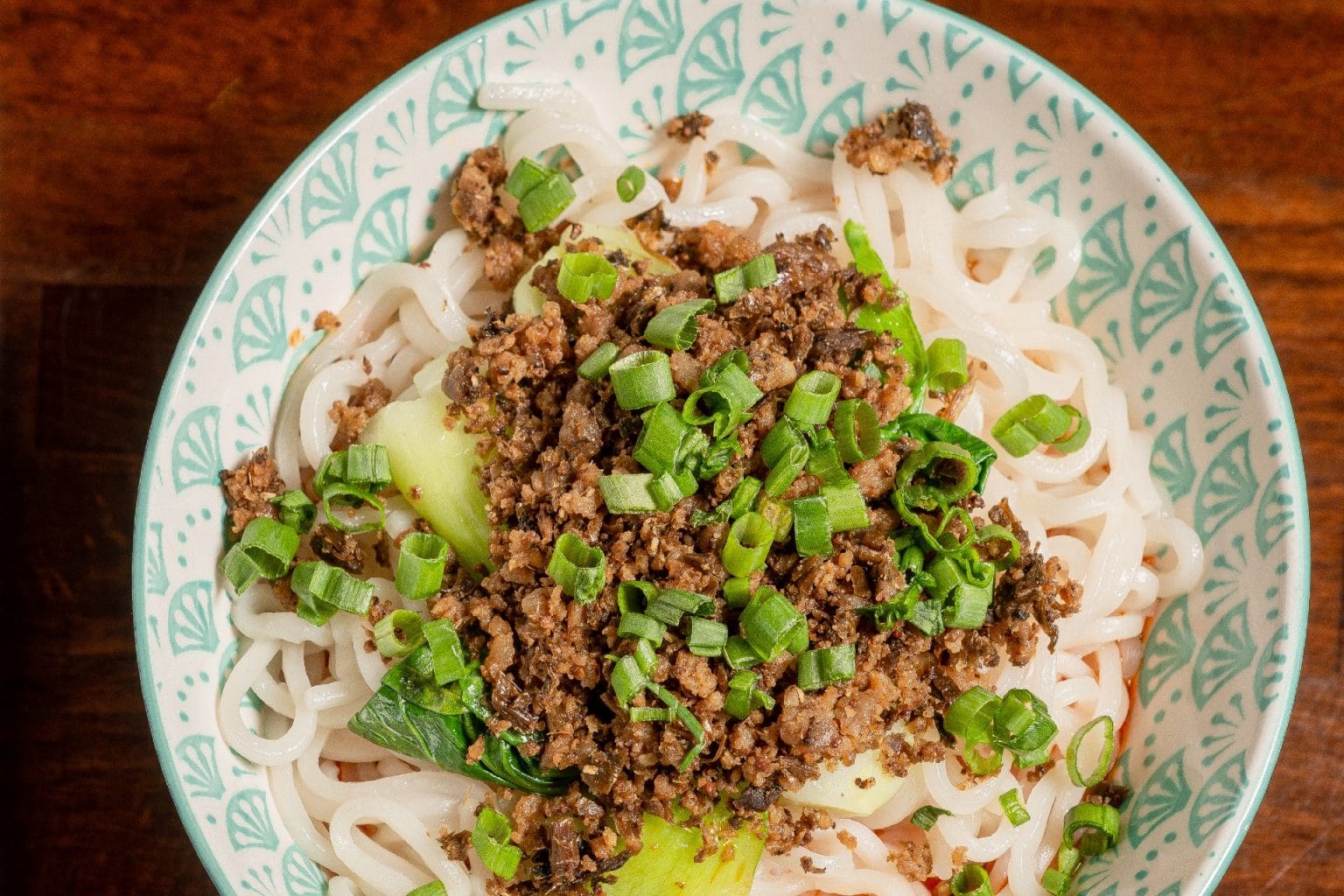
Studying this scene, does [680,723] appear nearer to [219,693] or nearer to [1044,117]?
[219,693]

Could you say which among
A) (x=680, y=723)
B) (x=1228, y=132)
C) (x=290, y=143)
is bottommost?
(x=680, y=723)

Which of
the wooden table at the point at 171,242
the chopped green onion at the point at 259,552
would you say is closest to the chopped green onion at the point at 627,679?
the chopped green onion at the point at 259,552

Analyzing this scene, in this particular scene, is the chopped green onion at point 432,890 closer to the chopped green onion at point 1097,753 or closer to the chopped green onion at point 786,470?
the chopped green onion at point 786,470

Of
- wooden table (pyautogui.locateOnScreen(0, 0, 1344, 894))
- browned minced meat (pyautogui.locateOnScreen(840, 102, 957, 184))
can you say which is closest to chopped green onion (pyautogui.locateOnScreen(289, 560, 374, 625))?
wooden table (pyautogui.locateOnScreen(0, 0, 1344, 894))

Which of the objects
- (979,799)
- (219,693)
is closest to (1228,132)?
(979,799)

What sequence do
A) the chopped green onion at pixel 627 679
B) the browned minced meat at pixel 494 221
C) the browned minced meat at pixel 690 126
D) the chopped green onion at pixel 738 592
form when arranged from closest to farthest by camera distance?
the chopped green onion at pixel 627 679, the chopped green onion at pixel 738 592, the browned minced meat at pixel 494 221, the browned minced meat at pixel 690 126
